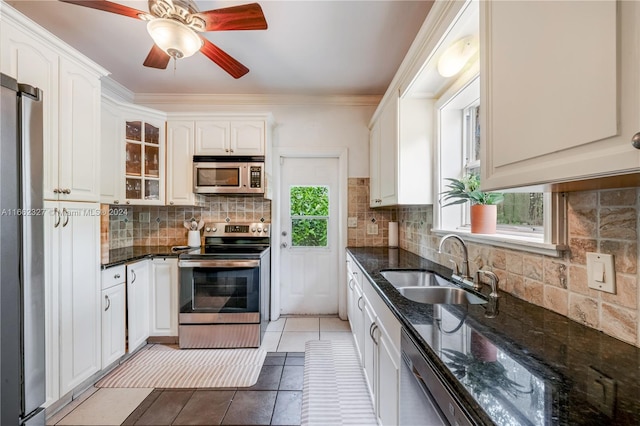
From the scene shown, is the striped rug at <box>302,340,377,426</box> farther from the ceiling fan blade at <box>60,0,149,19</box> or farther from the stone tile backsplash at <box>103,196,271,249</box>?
the ceiling fan blade at <box>60,0,149,19</box>

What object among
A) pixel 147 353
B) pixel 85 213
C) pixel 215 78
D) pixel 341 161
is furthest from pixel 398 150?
pixel 147 353

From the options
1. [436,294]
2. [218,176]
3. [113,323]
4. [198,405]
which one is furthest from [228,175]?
[436,294]

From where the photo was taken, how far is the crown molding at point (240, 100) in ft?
9.72

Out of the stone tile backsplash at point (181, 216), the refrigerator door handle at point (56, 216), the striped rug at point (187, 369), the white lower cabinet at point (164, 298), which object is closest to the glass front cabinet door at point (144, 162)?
the stone tile backsplash at point (181, 216)

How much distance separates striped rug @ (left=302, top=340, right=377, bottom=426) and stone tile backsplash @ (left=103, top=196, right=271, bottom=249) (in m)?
1.51

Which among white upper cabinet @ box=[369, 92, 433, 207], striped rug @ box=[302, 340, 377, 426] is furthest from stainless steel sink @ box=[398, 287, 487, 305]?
striped rug @ box=[302, 340, 377, 426]

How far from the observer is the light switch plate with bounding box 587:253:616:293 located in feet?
2.52

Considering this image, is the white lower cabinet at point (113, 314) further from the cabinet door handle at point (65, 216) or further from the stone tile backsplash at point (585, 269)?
the stone tile backsplash at point (585, 269)

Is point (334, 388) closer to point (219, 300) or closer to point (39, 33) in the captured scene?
point (219, 300)

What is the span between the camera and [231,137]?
2.65 m

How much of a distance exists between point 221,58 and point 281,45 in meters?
0.59

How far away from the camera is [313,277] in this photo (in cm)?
312

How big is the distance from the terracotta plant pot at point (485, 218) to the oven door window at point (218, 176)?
2098 mm

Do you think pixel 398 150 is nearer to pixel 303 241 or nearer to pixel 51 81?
pixel 303 241
